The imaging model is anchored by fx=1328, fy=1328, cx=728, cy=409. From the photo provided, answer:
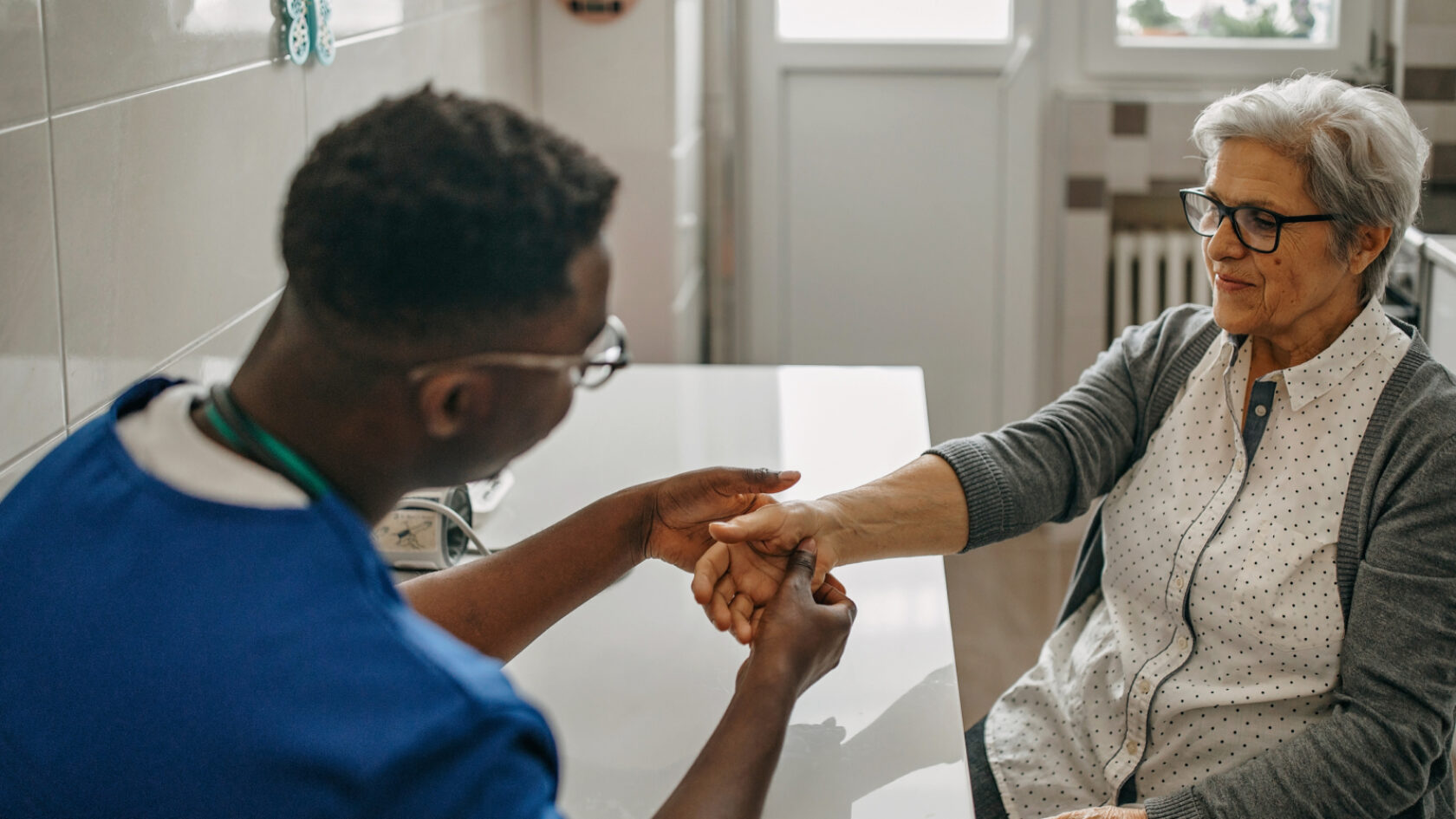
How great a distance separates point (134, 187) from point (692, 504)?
597 millimetres

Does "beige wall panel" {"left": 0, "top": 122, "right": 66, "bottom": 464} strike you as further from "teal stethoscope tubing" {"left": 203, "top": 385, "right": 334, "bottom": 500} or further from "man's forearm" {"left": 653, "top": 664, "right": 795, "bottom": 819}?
"man's forearm" {"left": 653, "top": 664, "right": 795, "bottom": 819}

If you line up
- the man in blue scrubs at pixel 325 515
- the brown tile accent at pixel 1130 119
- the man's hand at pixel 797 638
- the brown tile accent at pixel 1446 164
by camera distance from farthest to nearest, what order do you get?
the brown tile accent at pixel 1130 119 → the brown tile accent at pixel 1446 164 → the man's hand at pixel 797 638 → the man in blue scrubs at pixel 325 515

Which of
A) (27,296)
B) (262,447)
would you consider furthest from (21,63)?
(262,447)

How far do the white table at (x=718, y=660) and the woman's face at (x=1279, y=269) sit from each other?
1.41 ft

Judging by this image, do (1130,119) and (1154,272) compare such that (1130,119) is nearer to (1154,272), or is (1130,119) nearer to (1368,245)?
(1154,272)

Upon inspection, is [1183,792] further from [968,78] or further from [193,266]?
[968,78]

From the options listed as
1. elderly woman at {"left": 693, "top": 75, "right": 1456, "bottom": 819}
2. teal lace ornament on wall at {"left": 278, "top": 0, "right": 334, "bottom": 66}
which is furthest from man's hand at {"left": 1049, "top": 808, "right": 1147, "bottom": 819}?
teal lace ornament on wall at {"left": 278, "top": 0, "right": 334, "bottom": 66}

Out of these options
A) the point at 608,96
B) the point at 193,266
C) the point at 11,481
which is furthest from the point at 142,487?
the point at 608,96

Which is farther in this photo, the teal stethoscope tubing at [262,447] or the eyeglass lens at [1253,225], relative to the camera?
the eyeglass lens at [1253,225]

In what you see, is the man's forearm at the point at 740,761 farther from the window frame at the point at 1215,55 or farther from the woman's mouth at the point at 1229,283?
the window frame at the point at 1215,55

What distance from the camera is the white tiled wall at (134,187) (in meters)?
1.05

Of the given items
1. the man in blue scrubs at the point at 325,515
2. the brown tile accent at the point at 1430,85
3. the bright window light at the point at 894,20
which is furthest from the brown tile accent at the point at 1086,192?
the man in blue scrubs at the point at 325,515

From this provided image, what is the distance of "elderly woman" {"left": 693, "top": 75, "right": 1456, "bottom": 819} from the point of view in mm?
1192

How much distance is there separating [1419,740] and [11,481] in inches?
47.5
